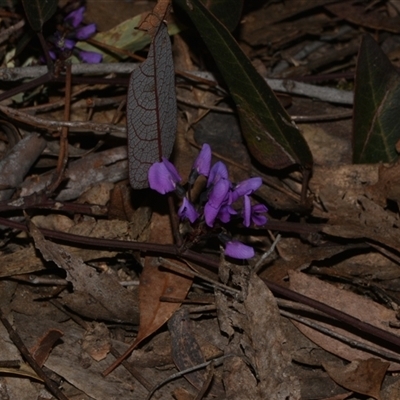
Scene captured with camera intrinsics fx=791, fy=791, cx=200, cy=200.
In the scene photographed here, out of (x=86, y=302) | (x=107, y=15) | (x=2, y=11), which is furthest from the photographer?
(x=107, y=15)

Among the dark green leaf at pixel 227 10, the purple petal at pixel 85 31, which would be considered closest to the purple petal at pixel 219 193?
the dark green leaf at pixel 227 10

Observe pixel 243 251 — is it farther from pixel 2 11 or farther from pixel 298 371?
pixel 2 11

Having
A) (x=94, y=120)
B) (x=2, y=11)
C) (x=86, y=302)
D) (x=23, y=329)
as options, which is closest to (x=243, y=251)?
(x=86, y=302)

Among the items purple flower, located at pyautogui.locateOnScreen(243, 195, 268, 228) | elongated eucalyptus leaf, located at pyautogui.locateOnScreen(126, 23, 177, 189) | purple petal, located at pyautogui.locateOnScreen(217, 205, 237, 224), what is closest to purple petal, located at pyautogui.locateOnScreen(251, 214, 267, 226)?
purple flower, located at pyautogui.locateOnScreen(243, 195, 268, 228)

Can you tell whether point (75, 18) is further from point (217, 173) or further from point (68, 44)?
point (217, 173)

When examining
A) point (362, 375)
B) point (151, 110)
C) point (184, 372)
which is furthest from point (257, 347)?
point (151, 110)

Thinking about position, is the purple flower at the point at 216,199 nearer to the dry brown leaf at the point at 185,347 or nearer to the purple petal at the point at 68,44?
the dry brown leaf at the point at 185,347

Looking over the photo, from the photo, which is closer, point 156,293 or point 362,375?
point 362,375
